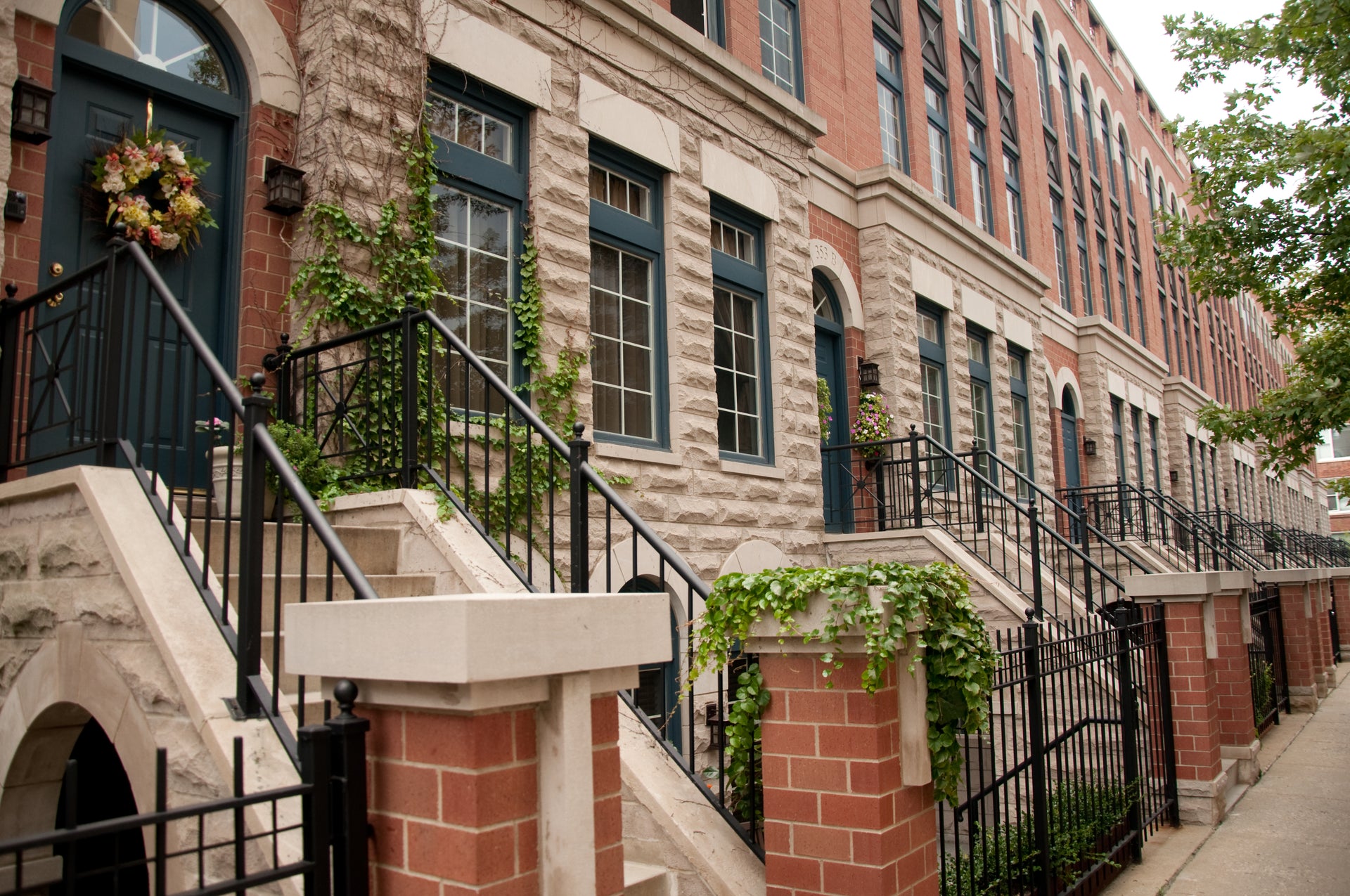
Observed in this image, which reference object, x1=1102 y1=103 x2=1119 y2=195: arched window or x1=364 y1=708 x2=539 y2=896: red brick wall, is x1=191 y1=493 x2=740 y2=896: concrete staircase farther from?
x1=1102 y1=103 x2=1119 y2=195: arched window

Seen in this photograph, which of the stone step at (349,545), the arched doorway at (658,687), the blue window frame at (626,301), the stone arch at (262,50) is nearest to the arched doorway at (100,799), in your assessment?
the stone step at (349,545)

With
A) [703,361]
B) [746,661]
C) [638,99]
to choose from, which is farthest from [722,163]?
[746,661]

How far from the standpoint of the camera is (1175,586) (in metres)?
7.53

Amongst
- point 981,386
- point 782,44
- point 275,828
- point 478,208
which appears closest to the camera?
point 275,828

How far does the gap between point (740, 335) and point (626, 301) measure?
64.4 inches

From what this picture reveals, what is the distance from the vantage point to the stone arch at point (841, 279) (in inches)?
460

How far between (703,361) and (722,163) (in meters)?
2.05

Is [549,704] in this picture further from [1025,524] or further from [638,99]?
[1025,524]

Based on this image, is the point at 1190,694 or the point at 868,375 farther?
the point at 868,375

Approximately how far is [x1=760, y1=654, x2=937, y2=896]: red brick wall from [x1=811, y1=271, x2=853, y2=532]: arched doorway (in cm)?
763

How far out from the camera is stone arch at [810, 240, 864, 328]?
11.7 m

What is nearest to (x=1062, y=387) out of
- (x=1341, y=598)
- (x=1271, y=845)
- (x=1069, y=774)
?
(x=1341, y=598)

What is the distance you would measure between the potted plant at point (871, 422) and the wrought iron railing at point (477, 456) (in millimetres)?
4685

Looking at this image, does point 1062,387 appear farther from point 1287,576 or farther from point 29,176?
point 29,176
